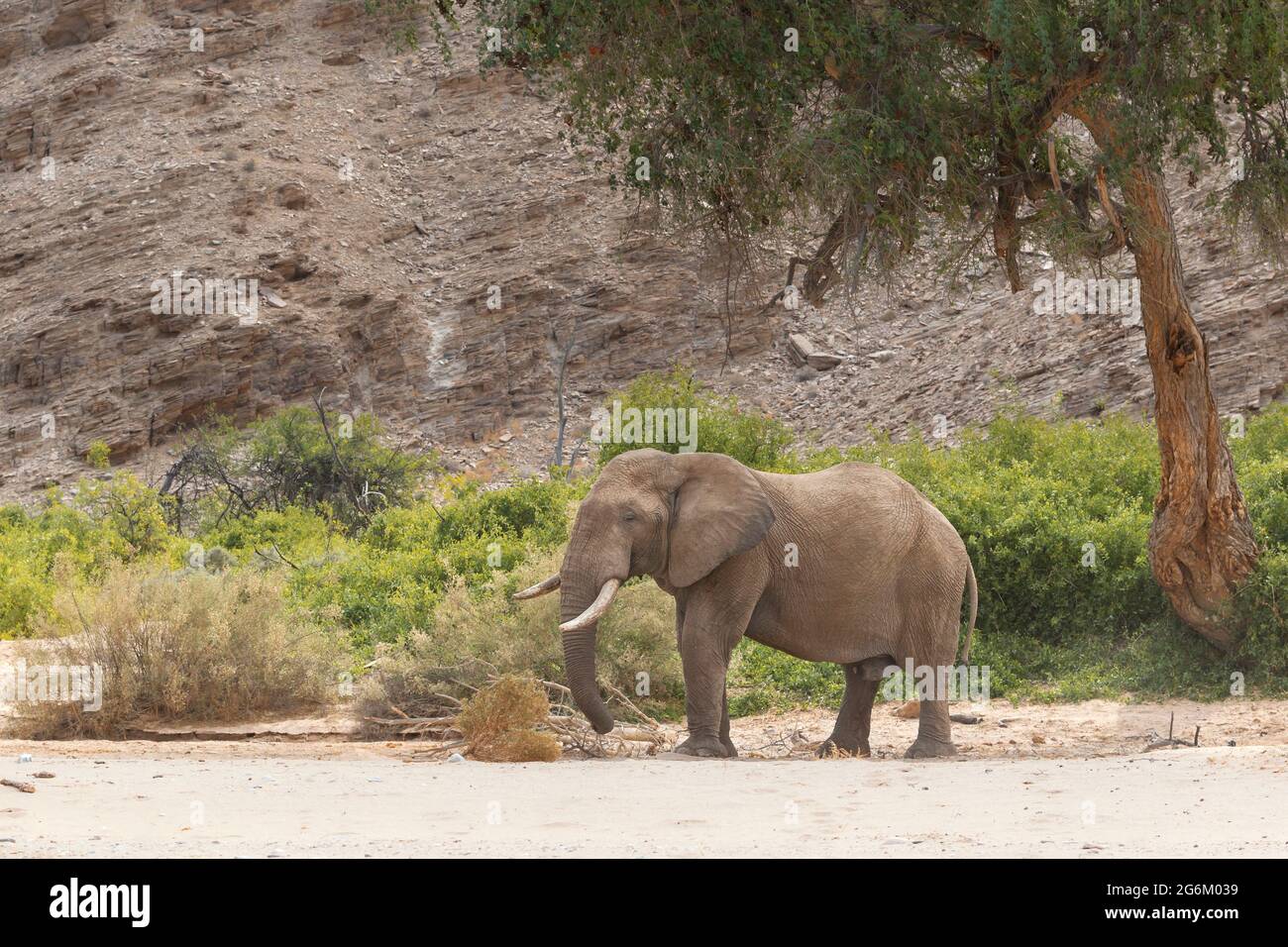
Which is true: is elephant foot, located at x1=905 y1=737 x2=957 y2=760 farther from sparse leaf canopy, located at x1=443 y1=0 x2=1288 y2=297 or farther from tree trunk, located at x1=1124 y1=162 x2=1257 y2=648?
tree trunk, located at x1=1124 y1=162 x2=1257 y2=648

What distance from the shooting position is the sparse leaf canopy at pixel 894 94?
37.1 ft

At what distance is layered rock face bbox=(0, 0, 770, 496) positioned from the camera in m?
42.6

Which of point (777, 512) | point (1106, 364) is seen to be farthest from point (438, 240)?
point (777, 512)

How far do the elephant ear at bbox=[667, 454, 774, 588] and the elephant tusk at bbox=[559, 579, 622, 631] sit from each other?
434 mm

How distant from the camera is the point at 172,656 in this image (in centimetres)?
1172

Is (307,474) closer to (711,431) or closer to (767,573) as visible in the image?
(711,431)

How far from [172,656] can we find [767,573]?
4.60 metres

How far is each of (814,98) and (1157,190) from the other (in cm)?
272

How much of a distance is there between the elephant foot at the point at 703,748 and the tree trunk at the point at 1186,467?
5.25 metres

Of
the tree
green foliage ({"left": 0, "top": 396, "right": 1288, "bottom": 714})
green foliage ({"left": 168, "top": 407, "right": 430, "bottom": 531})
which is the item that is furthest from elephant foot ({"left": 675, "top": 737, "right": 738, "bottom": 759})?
green foliage ({"left": 168, "top": 407, "right": 430, "bottom": 531})

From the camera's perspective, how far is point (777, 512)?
9.89m

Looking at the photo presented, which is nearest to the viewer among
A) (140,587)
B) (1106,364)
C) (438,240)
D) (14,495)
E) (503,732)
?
(503,732)

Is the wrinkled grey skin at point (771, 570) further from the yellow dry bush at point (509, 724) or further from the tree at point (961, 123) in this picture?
the tree at point (961, 123)

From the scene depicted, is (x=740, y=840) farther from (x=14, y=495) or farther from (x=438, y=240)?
(x=438, y=240)
